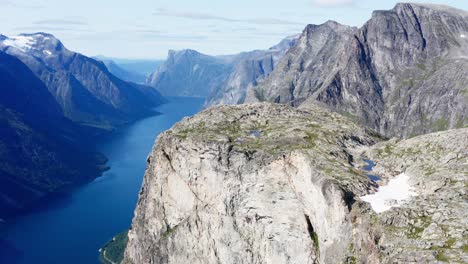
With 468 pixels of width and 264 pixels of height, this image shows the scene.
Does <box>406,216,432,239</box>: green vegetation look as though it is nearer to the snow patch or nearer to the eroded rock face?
the snow patch

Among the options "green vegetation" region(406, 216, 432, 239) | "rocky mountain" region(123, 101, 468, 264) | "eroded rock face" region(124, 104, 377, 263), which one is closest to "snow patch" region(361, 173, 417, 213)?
"rocky mountain" region(123, 101, 468, 264)

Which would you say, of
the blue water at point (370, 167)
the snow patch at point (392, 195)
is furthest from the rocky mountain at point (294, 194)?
the blue water at point (370, 167)

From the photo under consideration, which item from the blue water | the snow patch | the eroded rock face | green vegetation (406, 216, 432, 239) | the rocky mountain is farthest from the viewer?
the blue water

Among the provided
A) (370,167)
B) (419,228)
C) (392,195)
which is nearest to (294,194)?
(370,167)

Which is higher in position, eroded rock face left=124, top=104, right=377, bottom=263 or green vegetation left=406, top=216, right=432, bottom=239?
green vegetation left=406, top=216, right=432, bottom=239

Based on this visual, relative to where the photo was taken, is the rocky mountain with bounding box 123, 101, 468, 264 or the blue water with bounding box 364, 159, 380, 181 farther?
the blue water with bounding box 364, 159, 380, 181

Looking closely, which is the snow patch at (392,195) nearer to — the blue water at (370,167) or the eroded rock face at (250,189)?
the eroded rock face at (250,189)
